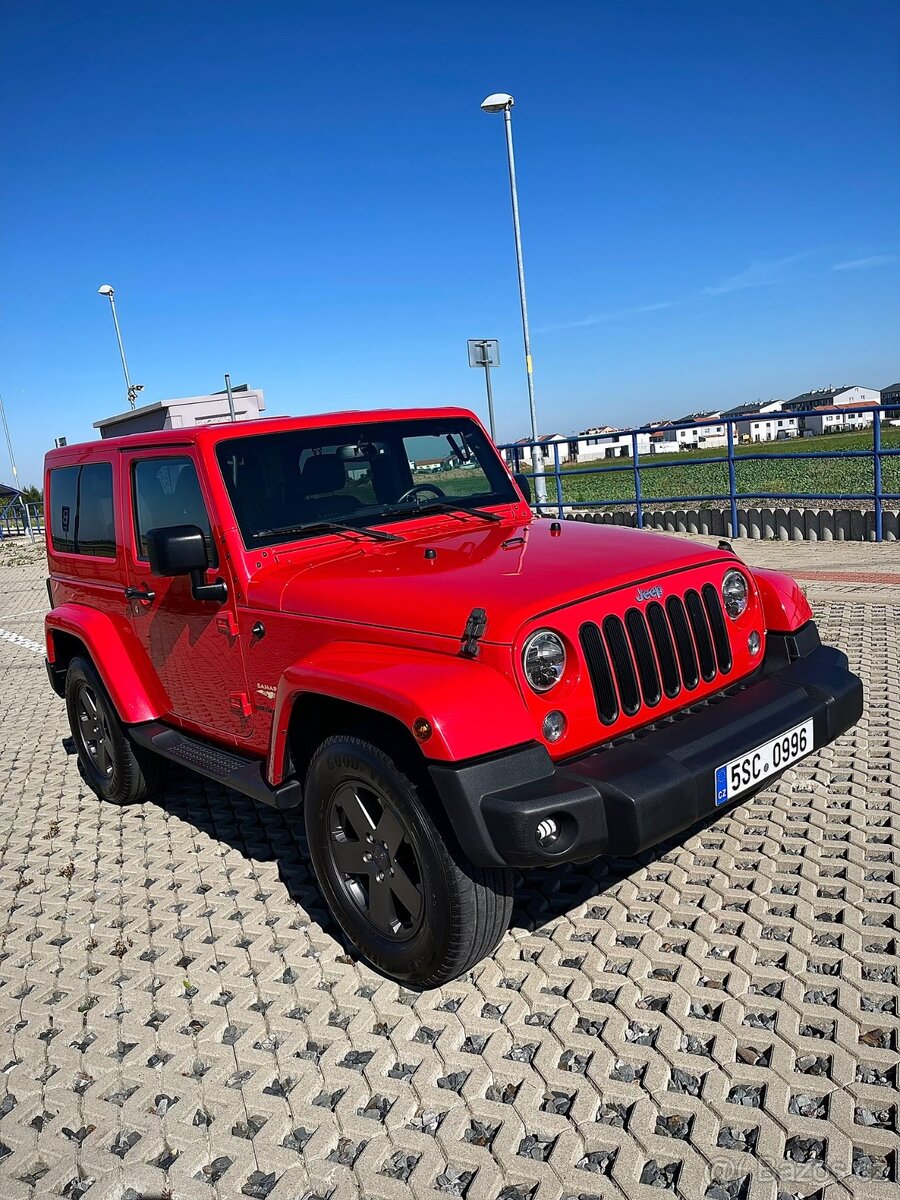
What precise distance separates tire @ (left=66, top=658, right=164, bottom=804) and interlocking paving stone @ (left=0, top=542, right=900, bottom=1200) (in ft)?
2.08

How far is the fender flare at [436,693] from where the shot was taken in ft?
8.43

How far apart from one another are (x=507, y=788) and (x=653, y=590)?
945 millimetres

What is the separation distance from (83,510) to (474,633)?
3.12 meters

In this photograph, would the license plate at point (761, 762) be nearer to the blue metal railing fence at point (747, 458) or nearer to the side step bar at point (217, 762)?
the side step bar at point (217, 762)

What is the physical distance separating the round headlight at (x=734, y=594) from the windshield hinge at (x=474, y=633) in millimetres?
1140

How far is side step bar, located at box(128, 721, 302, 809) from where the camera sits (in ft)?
11.0

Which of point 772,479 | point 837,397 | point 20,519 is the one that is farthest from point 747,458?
point 837,397

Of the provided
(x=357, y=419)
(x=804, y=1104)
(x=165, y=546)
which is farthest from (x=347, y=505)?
(x=804, y=1104)

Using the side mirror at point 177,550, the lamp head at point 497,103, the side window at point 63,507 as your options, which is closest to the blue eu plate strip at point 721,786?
the side mirror at point 177,550

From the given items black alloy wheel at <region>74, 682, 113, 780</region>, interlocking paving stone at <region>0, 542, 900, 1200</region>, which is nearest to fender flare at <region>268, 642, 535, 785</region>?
interlocking paving stone at <region>0, 542, 900, 1200</region>

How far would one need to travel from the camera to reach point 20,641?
11547 millimetres

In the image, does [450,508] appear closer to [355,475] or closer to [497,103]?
[355,475]

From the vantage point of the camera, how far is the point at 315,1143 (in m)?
2.43

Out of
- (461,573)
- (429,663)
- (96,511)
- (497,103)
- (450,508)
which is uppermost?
(497,103)
